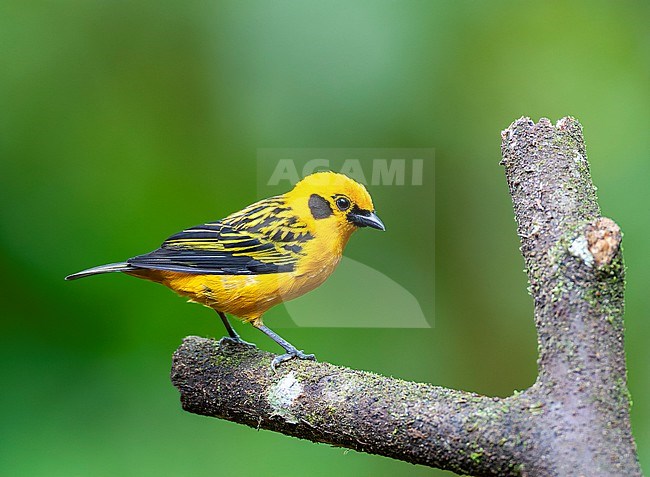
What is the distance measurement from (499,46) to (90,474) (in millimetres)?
2618

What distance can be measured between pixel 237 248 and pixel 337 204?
13.8 inches

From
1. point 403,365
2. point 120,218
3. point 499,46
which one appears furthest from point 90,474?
point 499,46

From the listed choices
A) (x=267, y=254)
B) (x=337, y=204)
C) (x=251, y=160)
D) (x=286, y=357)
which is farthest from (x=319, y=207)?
(x=251, y=160)

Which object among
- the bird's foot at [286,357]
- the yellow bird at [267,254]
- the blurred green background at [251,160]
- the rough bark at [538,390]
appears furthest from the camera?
the blurred green background at [251,160]

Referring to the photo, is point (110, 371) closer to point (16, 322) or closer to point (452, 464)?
point (16, 322)

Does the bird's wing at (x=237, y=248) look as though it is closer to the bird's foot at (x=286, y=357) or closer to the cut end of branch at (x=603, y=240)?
the bird's foot at (x=286, y=357)

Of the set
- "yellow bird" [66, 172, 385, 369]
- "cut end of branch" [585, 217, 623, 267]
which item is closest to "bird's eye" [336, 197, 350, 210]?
"yellow bird" [66, 172, 385, 369]

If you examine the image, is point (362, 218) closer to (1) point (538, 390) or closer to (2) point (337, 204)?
(2) point (337, 204)

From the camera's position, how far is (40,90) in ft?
11.7

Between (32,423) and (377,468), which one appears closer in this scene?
(32,423)

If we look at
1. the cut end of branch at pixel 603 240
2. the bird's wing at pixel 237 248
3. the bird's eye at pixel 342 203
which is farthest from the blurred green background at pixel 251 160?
the cut end of branch at pixel 603 240

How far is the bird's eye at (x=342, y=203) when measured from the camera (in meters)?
2.58

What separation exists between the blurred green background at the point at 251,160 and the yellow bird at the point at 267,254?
834 mm

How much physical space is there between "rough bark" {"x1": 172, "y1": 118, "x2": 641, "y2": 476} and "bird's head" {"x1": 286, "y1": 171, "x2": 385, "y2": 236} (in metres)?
0.45
